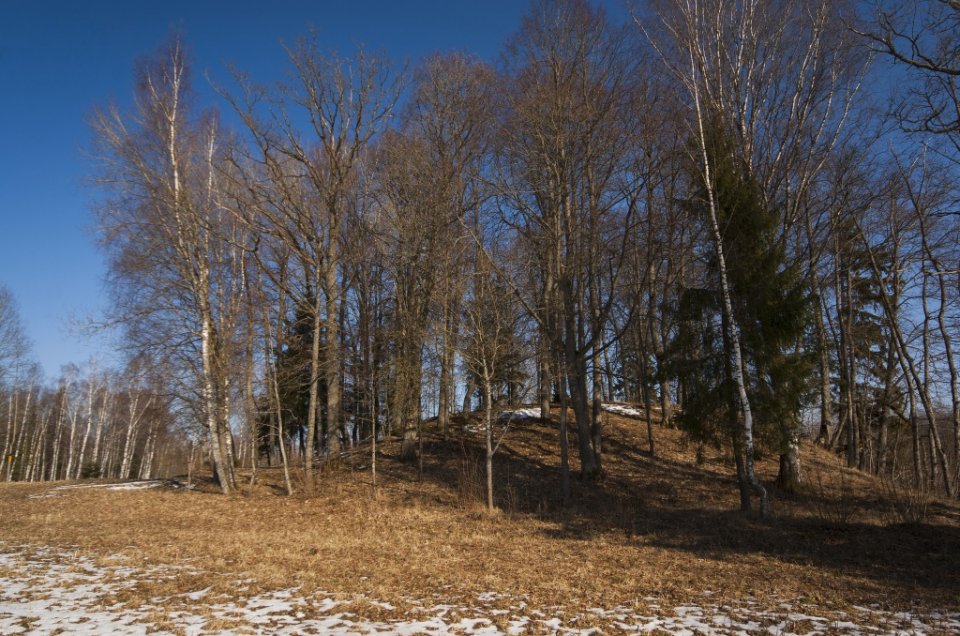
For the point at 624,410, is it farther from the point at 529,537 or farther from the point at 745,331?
the point at 529,537

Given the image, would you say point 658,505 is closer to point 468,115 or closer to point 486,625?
point 486,625

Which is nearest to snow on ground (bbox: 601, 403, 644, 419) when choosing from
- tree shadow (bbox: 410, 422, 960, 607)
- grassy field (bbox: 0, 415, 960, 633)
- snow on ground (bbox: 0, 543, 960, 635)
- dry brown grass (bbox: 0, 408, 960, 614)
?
tree shadow (bbox: 410, 422, 960, 607)

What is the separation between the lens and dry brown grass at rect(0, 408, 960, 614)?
701cm

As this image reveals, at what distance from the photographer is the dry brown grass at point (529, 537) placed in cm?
701

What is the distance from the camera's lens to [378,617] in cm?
578

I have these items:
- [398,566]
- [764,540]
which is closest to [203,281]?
[398,566]

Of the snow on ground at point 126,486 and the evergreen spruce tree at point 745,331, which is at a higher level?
the evergreen spruce tree at point 745,331

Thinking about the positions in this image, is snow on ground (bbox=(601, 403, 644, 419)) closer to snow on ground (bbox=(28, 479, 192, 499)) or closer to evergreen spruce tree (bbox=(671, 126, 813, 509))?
evergreen spruce tree (bbox=(671, 126, 813, 509))

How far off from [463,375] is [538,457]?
364 cm

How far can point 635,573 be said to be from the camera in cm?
777

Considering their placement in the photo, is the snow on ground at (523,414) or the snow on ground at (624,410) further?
the snow on ground at (624,410)

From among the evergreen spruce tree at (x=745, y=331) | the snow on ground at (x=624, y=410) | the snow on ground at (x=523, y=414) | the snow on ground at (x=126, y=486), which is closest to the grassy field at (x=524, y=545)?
the snow on ground at (x=126, y=486)

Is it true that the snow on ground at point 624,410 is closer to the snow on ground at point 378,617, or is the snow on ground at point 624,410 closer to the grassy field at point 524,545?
the grassy field at point 524,545

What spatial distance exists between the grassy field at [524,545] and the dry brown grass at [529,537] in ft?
0.17
